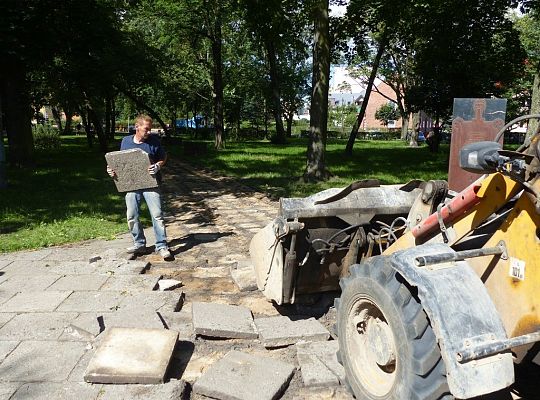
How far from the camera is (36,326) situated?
420 cm

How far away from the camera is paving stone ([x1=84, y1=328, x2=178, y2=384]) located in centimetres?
321

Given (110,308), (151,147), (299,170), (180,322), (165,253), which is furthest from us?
(299,170)

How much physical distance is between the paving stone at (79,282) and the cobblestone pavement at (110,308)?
1 centimetres

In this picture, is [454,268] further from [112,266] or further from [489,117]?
[489,117]

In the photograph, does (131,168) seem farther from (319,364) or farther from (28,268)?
(319,364)

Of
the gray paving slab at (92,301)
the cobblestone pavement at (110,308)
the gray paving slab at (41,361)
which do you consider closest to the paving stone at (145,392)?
the cobblestone pavement at (110,308)

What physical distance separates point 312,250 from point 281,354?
86cm

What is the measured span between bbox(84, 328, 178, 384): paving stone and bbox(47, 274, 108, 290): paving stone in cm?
153

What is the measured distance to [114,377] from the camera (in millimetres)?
3209

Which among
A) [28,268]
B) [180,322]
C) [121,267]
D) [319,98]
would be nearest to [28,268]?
[28,268]

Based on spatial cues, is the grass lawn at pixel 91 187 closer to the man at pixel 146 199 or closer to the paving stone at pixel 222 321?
the man at pixel 146 199

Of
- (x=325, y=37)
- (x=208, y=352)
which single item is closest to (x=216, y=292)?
(x=208, y=352)

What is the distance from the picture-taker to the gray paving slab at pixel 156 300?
4.62 m

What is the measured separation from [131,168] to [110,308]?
208cm
